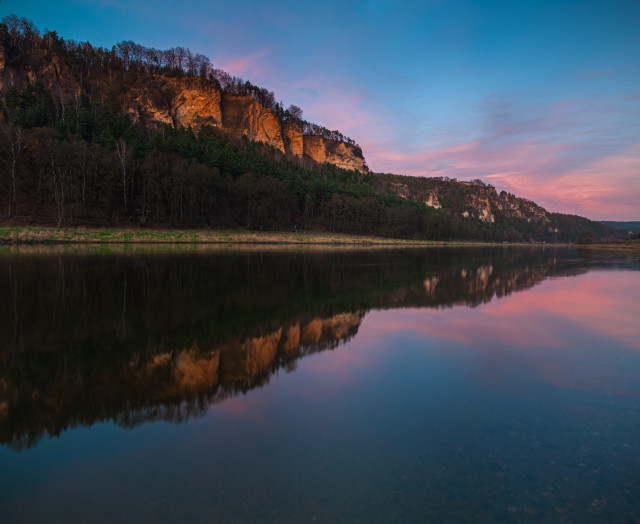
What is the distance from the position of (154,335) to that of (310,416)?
190 inches

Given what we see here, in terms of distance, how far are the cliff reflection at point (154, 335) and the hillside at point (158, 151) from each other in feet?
119

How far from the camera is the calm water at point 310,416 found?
314 cm

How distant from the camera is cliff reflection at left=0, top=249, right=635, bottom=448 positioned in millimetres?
4965

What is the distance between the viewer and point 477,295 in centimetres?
1524

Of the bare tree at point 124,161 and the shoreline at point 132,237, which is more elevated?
the bare tree at point 124,161

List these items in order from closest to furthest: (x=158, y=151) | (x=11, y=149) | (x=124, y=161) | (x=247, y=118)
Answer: (x=11, y=149)
(x=124, y=161)
(x=158, y=151)
(x=247, y=118)

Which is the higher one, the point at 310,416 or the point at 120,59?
the point at 120,59

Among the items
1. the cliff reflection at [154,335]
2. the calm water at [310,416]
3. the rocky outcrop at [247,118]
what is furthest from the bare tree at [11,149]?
the rocky outcrop at [247,118]

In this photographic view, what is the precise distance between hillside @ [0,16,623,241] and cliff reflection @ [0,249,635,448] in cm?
3624

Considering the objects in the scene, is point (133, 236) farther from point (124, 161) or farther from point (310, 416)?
point (310, 416)

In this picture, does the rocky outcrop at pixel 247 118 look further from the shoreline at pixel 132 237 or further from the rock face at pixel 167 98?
the shoreline at pixel 132 237

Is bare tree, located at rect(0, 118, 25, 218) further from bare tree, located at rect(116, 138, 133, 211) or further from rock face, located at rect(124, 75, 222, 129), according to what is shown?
rock face, located at rect(124, 75, 222, 129)

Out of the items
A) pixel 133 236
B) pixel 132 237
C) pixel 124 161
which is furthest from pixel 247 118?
pixel 132 237

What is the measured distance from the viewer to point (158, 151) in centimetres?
5884
